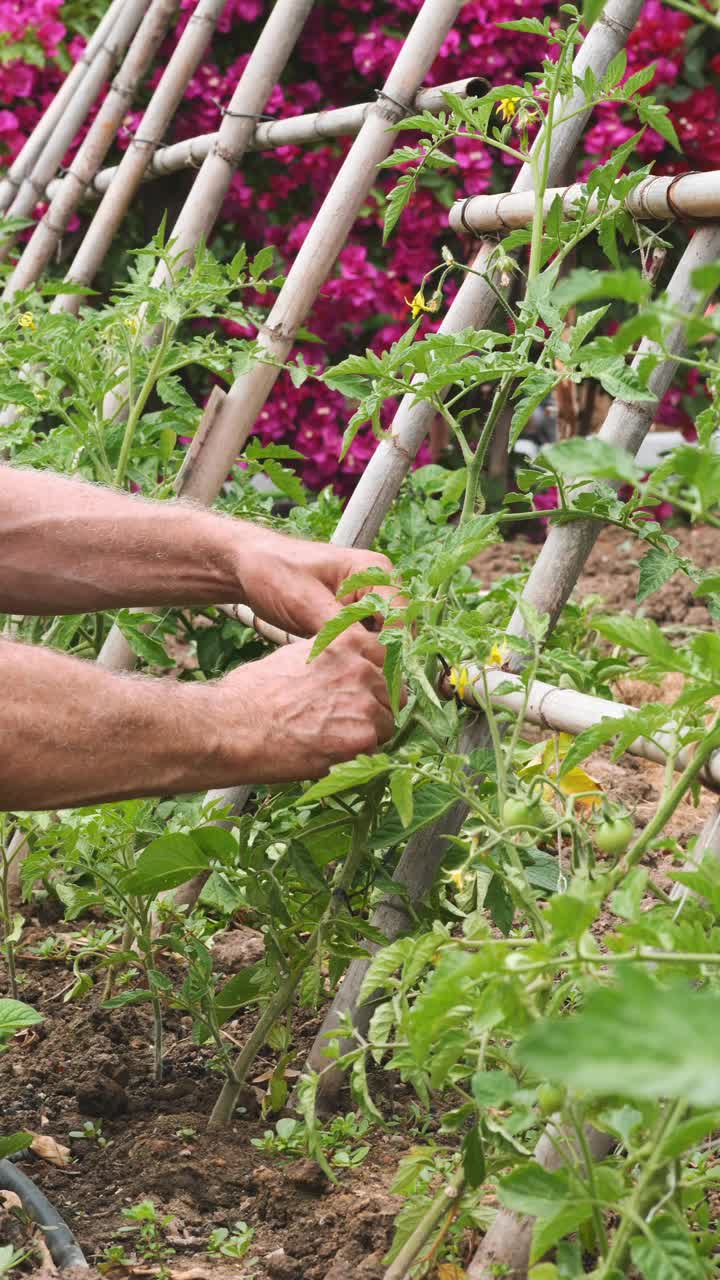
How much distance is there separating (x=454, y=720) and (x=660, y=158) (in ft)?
12.0

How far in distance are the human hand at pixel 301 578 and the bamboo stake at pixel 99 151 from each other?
2.16 metres

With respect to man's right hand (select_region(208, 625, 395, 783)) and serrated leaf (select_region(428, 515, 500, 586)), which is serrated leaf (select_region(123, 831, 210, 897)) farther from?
serrated leaf (select_region(428, 515, 500, 586))

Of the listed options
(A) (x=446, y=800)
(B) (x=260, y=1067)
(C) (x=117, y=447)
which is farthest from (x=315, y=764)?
(C) (x=117, y=447)

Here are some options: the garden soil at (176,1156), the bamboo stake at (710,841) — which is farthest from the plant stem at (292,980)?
the bamboo stake at (710,841)

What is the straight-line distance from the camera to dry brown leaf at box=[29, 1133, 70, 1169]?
166 centimetres

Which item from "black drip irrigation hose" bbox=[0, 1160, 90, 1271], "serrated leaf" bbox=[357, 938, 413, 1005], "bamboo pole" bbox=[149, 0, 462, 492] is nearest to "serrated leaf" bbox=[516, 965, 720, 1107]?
"serrated leaf" bbox=[357, 938, 413, 1005]

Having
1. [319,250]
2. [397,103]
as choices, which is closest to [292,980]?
[319,250]

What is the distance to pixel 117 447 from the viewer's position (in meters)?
2.47

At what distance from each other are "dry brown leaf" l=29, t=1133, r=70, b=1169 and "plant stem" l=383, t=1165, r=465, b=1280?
1.72 feet

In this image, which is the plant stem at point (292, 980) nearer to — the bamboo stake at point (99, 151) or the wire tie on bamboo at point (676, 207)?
the wire tie on bamboo at point (676, 207)

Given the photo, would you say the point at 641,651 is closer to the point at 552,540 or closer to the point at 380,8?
the point at 552,540

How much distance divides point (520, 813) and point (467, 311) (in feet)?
2.80

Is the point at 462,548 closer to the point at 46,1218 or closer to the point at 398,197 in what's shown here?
the point at 398,197

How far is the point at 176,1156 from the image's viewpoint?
1.61m
